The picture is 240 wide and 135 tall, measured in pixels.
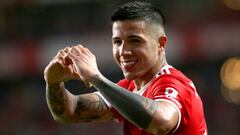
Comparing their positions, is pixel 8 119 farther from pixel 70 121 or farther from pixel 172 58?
pixel 70 121

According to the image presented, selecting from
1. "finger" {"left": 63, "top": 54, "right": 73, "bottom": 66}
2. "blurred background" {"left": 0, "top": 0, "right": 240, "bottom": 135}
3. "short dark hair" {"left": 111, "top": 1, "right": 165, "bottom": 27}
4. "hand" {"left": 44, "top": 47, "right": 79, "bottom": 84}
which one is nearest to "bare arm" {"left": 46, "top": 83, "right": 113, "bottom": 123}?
"hand" {"left": 44, "top": 47, "right": 79, "bottom": 84}

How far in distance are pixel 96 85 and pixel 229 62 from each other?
47.5 ft

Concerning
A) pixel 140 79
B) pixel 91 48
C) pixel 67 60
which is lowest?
pixel 91 48

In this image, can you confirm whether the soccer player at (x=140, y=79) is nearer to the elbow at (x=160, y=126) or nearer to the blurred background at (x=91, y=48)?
the elbow at (x=160, y=126)

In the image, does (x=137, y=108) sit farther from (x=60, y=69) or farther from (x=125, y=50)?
(x=60, y=69)

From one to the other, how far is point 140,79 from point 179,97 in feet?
1.65

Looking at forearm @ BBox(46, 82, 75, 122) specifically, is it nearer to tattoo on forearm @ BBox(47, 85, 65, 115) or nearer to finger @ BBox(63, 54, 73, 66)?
tattoo on forearm @ BBox(47, 85, 65, 115)

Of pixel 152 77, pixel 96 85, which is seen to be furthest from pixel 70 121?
pixel 96 85

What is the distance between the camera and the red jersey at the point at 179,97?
4156mm

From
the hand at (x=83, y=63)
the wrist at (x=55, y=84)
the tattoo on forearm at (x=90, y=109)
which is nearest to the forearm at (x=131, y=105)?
the hand at (x=83, y=63)

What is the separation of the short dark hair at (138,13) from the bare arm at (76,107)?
0.74 metres

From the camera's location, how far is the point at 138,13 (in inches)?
174

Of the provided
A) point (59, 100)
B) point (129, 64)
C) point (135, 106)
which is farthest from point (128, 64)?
point (59, 100)

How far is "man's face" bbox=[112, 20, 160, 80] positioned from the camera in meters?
4.36
